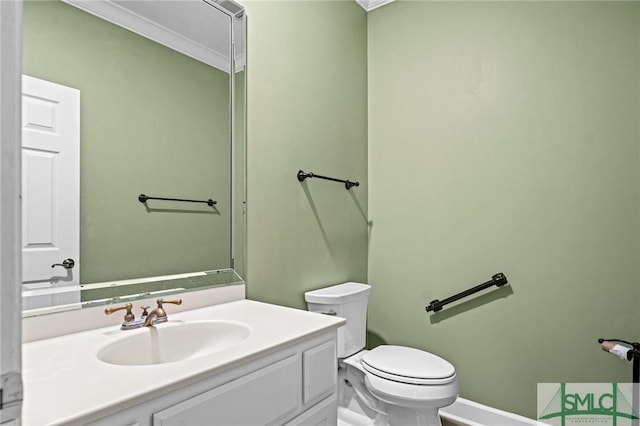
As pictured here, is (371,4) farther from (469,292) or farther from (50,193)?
(50,193)

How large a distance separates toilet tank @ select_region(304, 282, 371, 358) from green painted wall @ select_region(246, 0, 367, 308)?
3.1 inches

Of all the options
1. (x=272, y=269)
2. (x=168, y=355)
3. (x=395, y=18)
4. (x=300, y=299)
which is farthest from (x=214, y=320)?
(x=395, y=18)

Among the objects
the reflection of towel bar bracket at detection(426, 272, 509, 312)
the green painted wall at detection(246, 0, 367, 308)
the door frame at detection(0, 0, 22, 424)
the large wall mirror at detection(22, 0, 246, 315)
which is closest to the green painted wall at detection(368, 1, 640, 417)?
the reflection of towel bar bracket at detection(426, 272, 509, 312)

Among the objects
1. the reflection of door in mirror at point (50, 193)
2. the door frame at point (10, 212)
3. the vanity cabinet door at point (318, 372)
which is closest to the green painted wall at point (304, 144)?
the vanity cabinet door at point (318, 372)

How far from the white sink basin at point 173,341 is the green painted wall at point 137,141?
0.80 ft

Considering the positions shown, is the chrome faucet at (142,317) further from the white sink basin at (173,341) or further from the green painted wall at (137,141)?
the green painted wall at (137,141)

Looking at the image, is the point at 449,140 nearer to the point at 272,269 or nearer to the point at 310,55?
the point at 310,55

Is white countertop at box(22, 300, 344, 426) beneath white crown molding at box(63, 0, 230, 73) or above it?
beneath

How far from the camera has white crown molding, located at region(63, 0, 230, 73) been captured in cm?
120

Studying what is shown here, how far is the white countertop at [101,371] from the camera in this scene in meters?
0.66

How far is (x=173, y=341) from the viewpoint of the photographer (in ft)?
3.86

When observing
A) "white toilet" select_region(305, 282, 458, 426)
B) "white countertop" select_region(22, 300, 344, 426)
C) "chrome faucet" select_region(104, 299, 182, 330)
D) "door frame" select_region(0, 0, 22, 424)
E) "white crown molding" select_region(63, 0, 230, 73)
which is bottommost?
"white toilet" select_region(305, 282, 458, 426)

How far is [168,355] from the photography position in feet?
3.81

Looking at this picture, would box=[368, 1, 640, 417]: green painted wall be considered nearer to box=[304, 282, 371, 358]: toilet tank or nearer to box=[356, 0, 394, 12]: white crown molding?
box=[356, 0, 394, 12]: white crown molding
